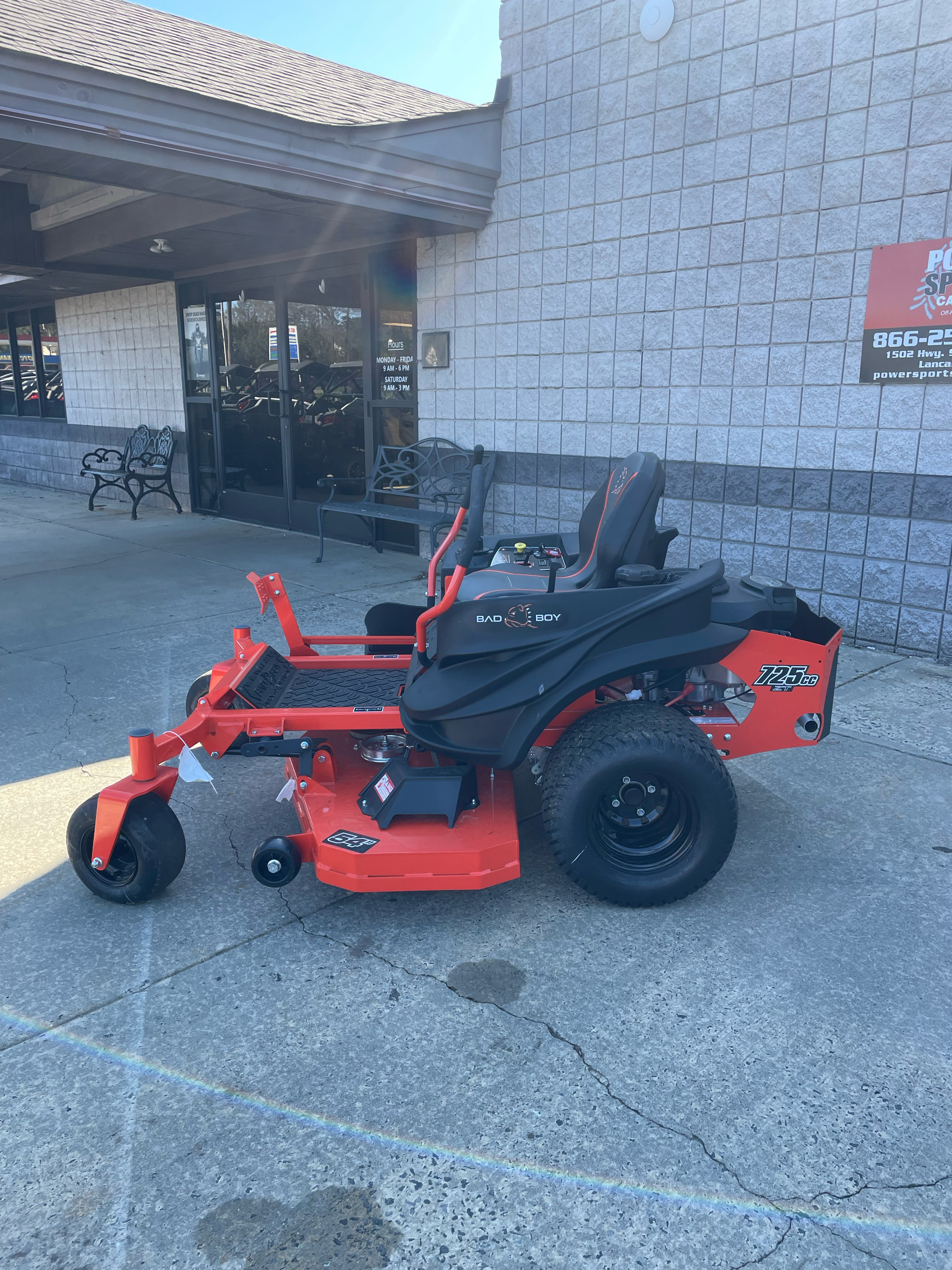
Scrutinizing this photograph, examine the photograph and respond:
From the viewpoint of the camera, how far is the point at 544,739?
128 inches

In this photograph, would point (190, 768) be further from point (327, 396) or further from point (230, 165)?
point (327, 396)

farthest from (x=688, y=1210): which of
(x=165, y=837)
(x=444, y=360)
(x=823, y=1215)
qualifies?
(x=444, y=360)

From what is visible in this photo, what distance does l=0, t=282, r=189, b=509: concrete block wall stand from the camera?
11594 millimetres

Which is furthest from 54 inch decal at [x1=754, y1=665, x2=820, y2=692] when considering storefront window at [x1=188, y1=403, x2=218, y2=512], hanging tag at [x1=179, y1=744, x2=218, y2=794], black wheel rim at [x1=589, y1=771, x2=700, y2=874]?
storefront window at [x1=188, y1=403, x2=218, y2=512]

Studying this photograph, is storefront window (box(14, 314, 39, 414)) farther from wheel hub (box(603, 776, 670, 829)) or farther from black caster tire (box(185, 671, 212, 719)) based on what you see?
wheel hub (box(603, 776, 670, 829))

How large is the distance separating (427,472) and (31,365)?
10.4m

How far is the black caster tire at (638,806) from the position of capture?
9.36 feet

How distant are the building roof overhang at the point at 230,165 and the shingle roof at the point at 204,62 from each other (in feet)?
0.36

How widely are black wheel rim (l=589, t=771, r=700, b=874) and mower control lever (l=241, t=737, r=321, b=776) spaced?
3.30 feet

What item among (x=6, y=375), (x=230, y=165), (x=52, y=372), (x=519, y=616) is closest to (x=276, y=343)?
(x=230, y=165)

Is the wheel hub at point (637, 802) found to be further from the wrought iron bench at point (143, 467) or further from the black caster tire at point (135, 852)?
the wrought iron bench at point (143, 467)

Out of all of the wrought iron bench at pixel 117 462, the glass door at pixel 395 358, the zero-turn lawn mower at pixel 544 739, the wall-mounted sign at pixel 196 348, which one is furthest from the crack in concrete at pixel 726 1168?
the wrought iron bench at pixel 117 462

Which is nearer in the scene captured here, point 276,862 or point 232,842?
point 276,862

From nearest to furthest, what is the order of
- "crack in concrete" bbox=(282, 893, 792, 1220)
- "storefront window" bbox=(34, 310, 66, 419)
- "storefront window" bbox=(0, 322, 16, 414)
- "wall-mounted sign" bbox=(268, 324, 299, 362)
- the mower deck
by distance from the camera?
"crack in concrete" bbox=(282, 893, 792, 1220), the mower deck, "wall-mounted sign" bbox=(268, 324, 299, 362), "storefront window" bbox=(34, 310, 66, 419), "storefront window" bbox=(0, 322, 16, 414)
